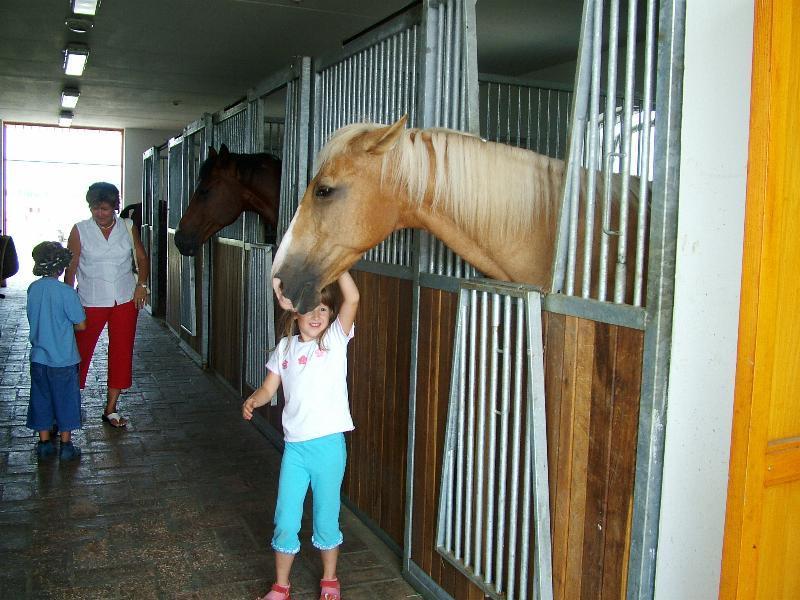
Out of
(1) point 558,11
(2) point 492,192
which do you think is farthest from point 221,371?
(2) point 492,192

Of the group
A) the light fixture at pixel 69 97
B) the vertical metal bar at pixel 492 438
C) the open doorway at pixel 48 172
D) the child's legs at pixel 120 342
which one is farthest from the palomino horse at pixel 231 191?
the open doorway at pixel 48 172

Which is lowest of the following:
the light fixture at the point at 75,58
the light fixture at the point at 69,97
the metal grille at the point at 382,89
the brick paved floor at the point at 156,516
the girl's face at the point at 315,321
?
the brick paved floor at the point at 156,516

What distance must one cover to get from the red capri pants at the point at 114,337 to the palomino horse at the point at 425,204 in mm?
2541

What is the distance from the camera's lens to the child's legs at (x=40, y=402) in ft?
12.4

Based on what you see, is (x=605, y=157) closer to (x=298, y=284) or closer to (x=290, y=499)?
(x=298, y=284)

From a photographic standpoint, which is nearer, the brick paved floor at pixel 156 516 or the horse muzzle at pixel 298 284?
the horse muzzle at pixel 298 284

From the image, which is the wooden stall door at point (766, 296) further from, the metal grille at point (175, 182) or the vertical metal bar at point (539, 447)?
the metal grille at point (175, 182)

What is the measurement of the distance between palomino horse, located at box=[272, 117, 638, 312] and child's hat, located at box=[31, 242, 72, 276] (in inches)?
82.8

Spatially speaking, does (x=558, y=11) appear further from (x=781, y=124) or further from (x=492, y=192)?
(x=781, y=124)

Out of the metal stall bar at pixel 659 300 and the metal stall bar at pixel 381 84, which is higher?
the metal stall bar at pixel 381 84

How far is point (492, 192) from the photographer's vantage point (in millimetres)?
2047

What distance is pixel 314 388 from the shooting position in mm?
2322

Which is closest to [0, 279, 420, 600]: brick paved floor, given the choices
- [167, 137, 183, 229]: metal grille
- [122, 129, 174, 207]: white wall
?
[167, 137, 183, 229]: metal grille

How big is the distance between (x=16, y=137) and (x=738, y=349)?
15.8 meters
